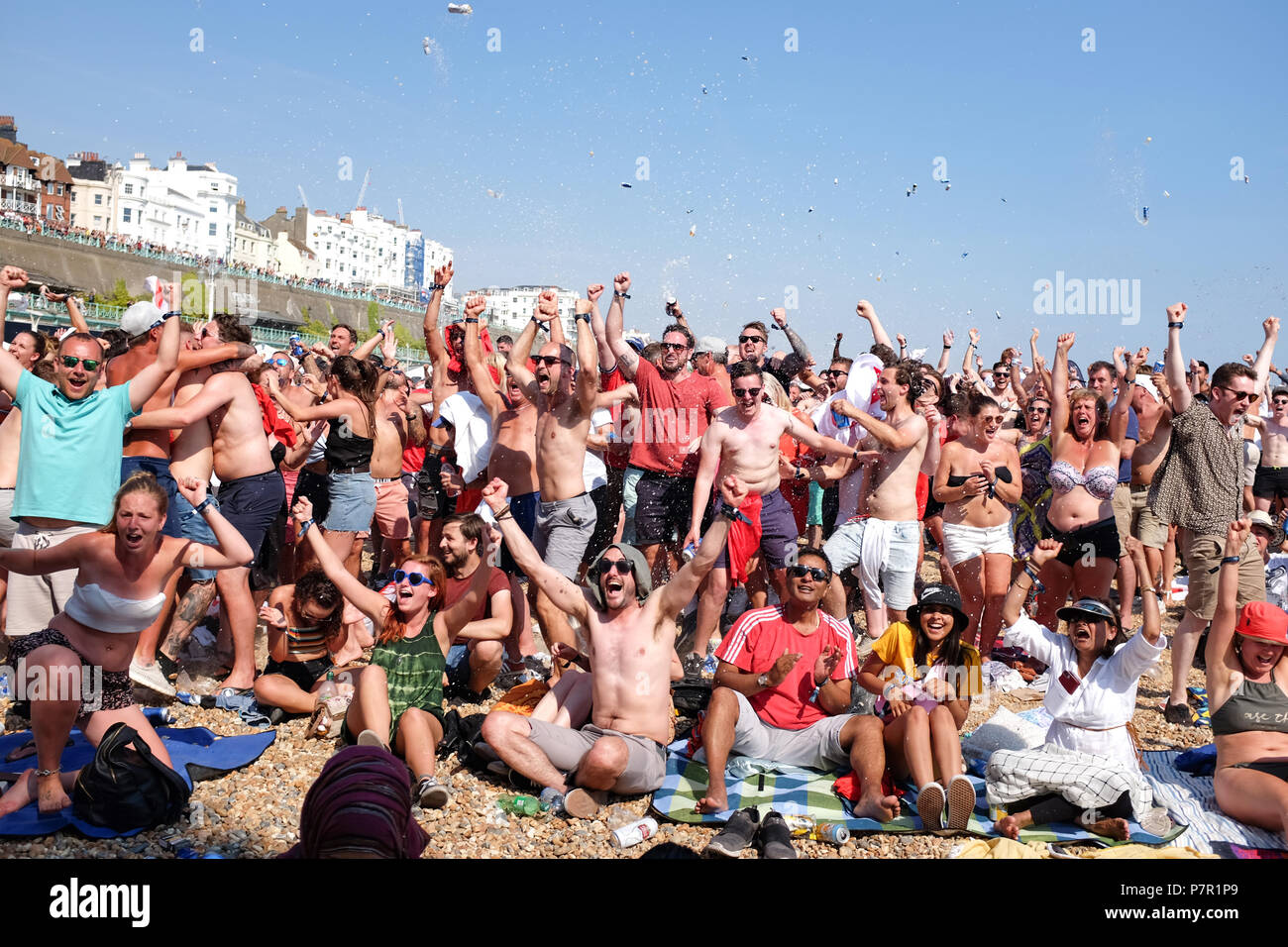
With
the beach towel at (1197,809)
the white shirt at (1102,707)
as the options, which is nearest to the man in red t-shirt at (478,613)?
the white shirt at (1102,707)

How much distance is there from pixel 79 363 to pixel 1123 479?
7.61 m

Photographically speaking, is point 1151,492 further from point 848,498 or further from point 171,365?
point 171,365

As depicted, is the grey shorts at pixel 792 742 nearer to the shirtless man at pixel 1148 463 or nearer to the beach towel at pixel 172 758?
the beach towel at pixel 172 758

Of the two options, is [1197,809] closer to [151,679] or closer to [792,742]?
[792,742]

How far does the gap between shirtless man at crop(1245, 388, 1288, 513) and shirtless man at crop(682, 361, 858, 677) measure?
5.62 m

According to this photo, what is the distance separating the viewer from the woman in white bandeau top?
4.20 metres

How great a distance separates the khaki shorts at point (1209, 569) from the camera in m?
6.09

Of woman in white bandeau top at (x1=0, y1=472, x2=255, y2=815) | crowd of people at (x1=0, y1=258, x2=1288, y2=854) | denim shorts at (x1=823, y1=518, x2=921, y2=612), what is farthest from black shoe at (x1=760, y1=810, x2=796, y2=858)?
denim shorts at (x1=823, y1=518, x2=921, y2=612)

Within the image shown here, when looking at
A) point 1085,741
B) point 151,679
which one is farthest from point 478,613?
point 1085,741

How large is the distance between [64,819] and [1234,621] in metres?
5.45

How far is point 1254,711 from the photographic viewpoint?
182 inches

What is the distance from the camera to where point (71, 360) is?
16.7ft

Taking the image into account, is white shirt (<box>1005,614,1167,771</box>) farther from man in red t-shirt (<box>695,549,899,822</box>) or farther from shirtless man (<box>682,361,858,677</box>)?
shirtless man (<box>682,361,858,677</box>)
